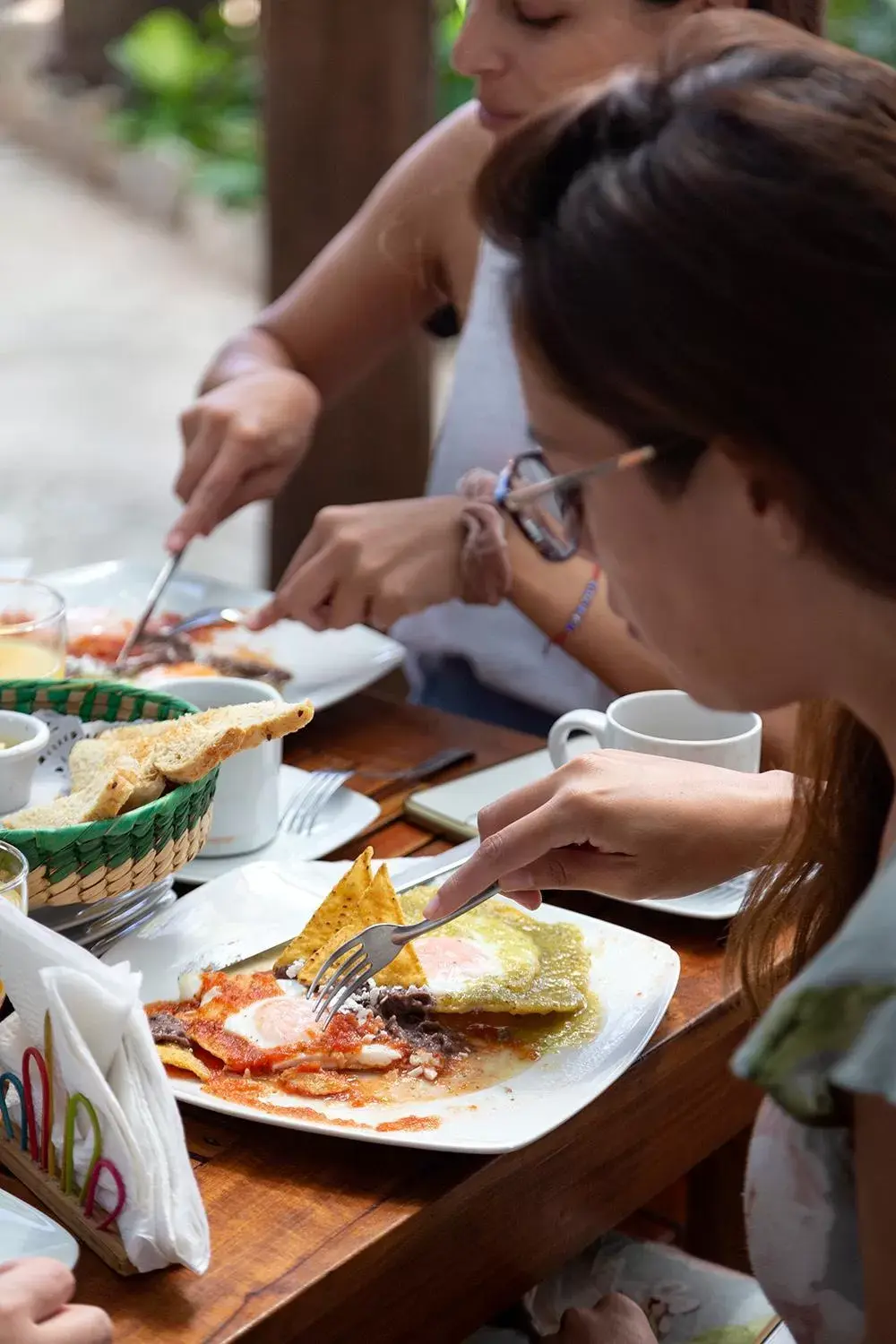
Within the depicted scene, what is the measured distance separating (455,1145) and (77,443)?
5.41 metres

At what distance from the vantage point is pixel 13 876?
991 millimetres

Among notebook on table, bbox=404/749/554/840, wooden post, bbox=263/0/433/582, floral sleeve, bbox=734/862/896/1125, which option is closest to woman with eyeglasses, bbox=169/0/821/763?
notebook on table, bbox=404/749/554/840

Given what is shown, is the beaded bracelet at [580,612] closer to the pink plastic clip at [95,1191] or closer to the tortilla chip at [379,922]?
the tortilla chip at [379,922]

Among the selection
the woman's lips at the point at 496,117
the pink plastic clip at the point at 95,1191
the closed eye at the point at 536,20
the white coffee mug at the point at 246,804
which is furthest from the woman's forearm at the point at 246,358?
the pink plastic clip at the point at 95,1191

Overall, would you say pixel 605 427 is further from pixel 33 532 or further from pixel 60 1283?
pixel 33 532

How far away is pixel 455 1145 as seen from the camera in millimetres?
918

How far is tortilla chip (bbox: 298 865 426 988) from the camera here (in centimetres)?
110

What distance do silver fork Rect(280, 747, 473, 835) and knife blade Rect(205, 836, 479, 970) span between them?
155 mm

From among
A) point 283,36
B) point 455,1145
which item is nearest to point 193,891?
point 455,1145

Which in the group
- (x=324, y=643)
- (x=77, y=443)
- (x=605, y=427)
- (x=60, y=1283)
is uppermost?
(x=605, y=427)

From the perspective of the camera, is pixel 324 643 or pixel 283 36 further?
pixel 283 36

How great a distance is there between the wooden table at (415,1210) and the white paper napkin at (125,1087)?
0.11 feet

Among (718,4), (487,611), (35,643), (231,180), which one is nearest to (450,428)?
(487,611)

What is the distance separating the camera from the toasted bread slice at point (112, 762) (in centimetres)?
113
